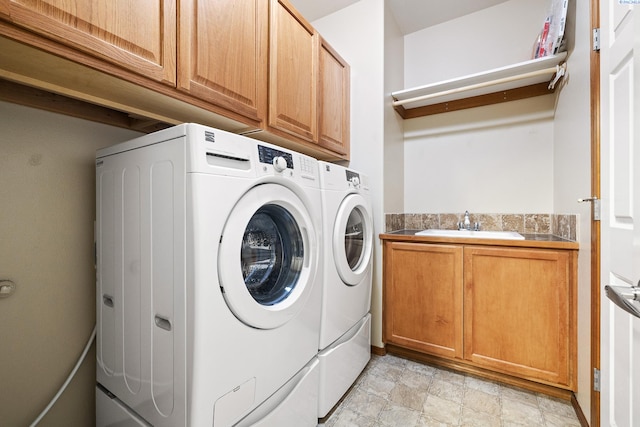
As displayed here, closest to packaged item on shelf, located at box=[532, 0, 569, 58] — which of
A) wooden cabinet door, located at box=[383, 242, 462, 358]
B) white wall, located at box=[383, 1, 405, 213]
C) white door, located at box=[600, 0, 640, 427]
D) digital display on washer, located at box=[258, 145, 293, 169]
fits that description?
white door, located at box=[600, 0, 640, 427]

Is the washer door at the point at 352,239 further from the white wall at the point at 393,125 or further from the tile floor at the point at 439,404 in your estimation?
the tile floor at the point at 439,404

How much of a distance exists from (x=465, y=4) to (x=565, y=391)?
284 centimetres

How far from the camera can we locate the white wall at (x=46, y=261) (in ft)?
3.45

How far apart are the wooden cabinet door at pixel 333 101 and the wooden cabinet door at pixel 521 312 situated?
1.17 m

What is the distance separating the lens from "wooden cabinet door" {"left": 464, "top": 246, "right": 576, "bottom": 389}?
152cm

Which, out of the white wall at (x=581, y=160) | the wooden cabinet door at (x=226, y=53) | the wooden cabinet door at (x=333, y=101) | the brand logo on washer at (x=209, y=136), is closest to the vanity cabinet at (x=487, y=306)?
the white wall at (x=581, y=160)

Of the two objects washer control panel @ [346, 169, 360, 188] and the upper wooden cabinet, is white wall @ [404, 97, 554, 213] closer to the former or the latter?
washer control panel @ [346, 169, 360, 188]

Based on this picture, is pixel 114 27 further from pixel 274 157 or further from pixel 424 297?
pixel 424 297

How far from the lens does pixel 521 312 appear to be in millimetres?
1634

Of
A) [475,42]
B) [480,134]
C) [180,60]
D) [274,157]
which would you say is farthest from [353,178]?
[475,42]

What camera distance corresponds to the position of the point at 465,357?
1.78 metres

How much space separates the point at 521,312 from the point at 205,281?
179cm

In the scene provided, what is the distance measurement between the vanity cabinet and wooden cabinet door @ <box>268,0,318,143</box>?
1094mm

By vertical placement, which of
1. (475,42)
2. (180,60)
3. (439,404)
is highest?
(475,42)
